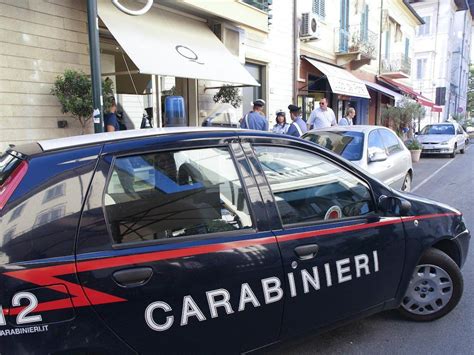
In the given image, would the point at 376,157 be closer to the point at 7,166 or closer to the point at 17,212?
the point at 7,166

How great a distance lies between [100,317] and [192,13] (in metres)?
8.01

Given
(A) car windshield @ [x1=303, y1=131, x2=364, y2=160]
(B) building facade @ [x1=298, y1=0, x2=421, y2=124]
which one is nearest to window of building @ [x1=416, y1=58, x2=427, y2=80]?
(B) building facade @ [x1=298, y1=0, x2=421, y2=124]

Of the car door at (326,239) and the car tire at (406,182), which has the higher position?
the car door at (326,239)

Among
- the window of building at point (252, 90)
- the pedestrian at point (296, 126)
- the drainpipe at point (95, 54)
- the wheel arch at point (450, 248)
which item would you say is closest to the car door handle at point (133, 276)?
the wheel arch at point (450, 248)

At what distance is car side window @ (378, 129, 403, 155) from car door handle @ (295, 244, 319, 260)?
486cm

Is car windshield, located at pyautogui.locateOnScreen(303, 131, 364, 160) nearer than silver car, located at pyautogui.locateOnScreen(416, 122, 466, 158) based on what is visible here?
Yes

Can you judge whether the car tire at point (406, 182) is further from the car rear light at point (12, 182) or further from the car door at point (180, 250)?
the car rear light at point (12, 182)

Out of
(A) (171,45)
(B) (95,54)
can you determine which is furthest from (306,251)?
(A) (171,45)

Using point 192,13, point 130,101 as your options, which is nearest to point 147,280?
point 192,13

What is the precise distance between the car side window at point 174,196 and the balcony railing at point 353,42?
14.9m

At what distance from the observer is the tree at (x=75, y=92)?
5.88m

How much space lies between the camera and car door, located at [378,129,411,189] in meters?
6.52

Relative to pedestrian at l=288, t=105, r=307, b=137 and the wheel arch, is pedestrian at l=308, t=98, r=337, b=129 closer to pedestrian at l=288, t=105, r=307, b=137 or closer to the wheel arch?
pedestrian at l=288, t=105, r=307, b=137

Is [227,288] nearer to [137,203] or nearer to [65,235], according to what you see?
[137,203]
